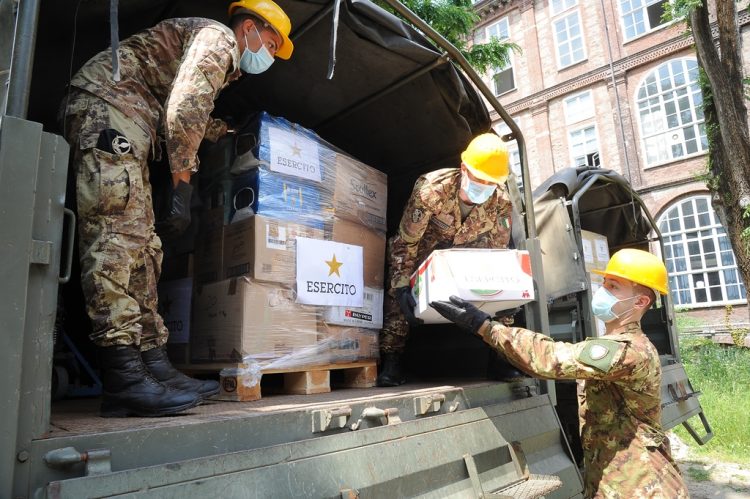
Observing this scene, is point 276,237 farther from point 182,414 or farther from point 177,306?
point 182,414

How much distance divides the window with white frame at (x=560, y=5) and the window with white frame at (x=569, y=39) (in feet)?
1.10

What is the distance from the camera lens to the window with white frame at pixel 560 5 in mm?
20469

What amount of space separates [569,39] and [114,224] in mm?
21804

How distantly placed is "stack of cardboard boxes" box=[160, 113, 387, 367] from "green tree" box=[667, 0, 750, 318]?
581 centimetres

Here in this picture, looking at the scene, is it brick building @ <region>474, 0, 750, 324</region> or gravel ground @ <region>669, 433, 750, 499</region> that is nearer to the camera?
gravel ground @ <region>669, 433, 750, 499</region>

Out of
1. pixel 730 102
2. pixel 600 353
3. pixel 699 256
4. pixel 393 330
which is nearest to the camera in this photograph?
pixel 600 353

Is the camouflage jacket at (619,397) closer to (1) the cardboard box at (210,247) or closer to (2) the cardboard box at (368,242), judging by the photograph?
(2) the cardboard box at (368,242)

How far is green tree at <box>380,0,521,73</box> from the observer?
8.76 m

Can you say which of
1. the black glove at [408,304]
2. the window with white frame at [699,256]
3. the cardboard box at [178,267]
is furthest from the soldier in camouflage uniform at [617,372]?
the window with white frame at [699,256]

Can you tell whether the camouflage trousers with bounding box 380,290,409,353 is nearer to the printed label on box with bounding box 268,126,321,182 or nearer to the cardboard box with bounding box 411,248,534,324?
the cardboard box with bounding box 411,248,534,324

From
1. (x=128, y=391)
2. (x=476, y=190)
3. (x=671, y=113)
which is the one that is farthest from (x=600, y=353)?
(x=671, y=113)

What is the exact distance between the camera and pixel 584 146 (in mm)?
19562

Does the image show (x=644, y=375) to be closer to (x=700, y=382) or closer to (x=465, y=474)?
(x=465, y=474)

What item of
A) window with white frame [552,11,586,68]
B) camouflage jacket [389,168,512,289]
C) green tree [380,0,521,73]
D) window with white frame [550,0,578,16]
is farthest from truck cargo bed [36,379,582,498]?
window with white frame [550,0,578,16]
